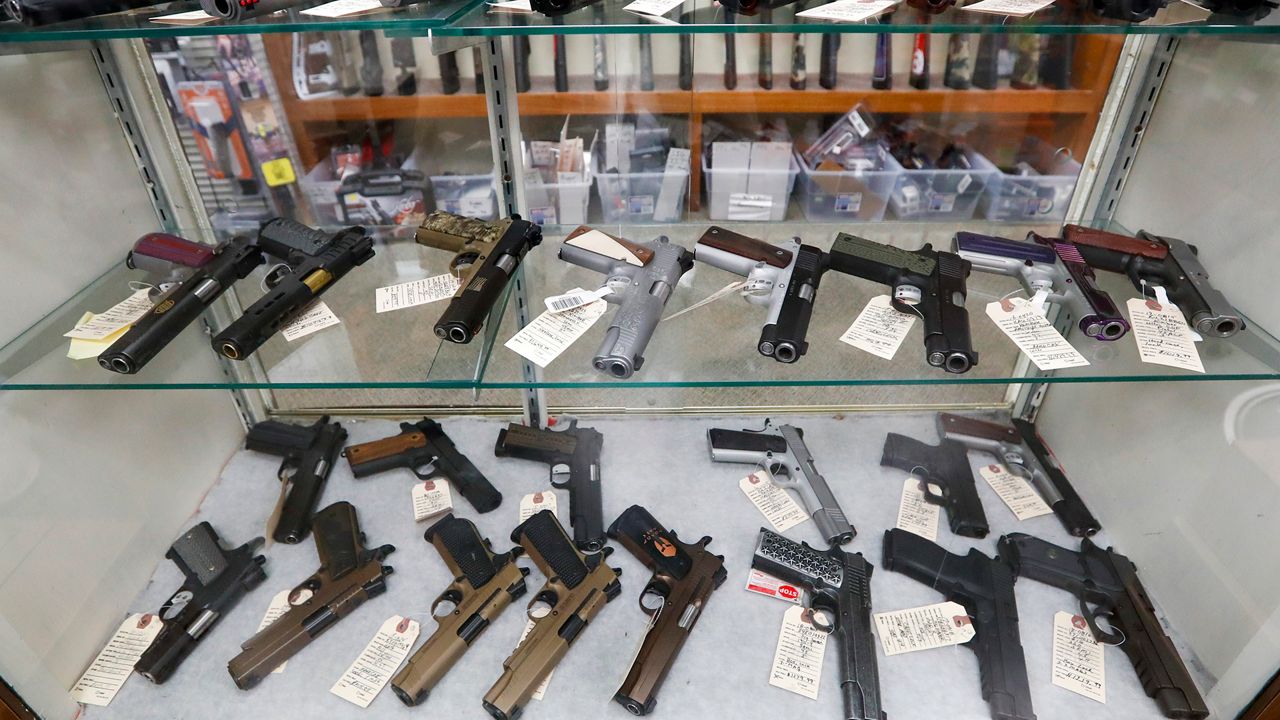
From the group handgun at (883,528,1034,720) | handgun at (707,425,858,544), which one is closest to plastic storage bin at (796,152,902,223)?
handgun at (707,425,858,544)

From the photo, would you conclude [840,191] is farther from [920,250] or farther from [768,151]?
[920,250]

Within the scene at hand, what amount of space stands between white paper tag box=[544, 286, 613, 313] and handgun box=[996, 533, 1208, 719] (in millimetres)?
1458

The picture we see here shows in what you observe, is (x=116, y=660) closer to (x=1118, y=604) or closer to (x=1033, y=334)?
(x=1033, y=334)

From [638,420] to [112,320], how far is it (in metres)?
1.61

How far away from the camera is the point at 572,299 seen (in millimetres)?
1623

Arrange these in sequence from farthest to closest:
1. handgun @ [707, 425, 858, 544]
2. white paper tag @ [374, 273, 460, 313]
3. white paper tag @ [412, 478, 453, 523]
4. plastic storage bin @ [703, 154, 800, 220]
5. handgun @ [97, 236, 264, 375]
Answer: plastic storage bin @ [703, 154, 800, 220] → white paper tag @ [412, 478, 453, 523] → handgun @ [707, 425, 858, 544] → white paper tag @ [374, 273, 460, 313] → handgun @ [97, 236, 264, 375]

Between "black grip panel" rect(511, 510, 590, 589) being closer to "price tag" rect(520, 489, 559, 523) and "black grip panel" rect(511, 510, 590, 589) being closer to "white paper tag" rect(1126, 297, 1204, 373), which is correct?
"price tag" rect(520, 489, 559, 523)

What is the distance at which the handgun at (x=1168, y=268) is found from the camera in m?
1.51

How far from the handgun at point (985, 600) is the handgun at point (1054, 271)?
76 centimetres

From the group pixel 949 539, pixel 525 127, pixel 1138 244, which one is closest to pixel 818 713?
pixel 949 539

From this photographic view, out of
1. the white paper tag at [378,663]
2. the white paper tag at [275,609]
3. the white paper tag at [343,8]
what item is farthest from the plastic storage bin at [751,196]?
the white paper tag at [275,609]

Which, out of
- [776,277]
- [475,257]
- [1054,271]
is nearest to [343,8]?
[475,257]

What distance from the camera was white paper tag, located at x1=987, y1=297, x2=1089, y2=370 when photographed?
4.76 ft

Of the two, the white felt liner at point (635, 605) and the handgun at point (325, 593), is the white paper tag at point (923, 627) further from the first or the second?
the handgun at point (325, 593)
